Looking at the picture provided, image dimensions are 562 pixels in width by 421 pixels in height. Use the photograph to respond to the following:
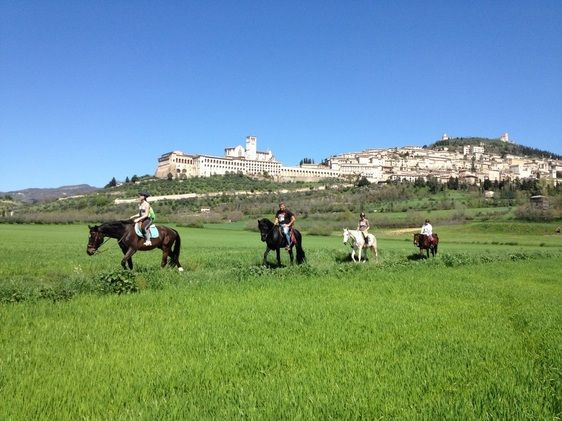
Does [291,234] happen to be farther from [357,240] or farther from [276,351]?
[276,351]

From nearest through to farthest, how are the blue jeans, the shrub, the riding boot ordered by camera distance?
the shrub
the riding boot
the blue jeans

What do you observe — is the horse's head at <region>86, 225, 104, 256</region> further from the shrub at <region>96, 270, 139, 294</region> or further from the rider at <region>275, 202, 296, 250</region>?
the rider at <region>275, 202, 296, 250</region>

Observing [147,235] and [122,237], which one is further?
[147,235]

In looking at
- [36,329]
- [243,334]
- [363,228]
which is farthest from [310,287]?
[363,228]

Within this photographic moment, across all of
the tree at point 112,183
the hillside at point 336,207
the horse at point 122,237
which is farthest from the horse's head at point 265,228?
the tree at point 112,183

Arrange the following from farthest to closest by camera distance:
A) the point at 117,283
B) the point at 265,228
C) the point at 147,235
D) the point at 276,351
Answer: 1. the point at 265,228
2. the point at 147,235
3. the point at 117,283
4. the point at 276,351

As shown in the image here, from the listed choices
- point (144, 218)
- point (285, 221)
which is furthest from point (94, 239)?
point (285, 221)

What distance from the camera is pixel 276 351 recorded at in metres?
6.75

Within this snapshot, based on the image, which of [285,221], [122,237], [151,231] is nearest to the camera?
[122,237]

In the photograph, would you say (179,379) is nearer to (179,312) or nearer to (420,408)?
(420,408)

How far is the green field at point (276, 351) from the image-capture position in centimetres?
483

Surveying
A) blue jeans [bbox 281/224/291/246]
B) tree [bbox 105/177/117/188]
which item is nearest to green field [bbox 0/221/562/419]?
blue jeans [bbox 281/224/291/246]

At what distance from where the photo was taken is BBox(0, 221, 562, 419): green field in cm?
483

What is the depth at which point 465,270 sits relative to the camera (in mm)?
19641
